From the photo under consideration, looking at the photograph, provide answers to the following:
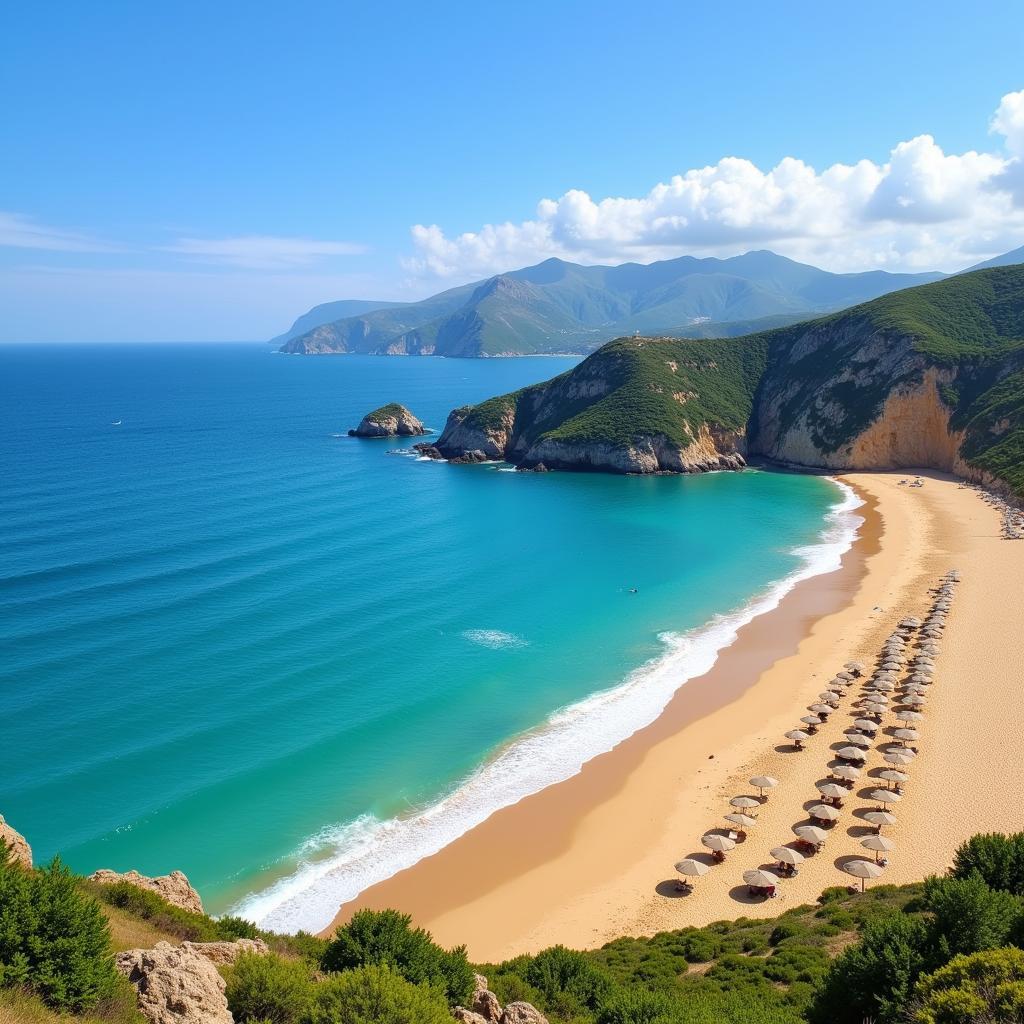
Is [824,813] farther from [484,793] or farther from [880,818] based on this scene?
[484,793]

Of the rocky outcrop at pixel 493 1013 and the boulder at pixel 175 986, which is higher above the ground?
the boulder at pixel 175 986

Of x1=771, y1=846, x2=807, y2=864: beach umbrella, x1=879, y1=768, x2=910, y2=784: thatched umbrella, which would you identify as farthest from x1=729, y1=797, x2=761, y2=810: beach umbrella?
x1=879, y1=768, x2=910, y2=784: thatched umbrella

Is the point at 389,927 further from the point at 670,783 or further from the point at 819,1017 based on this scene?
the point at 670,783

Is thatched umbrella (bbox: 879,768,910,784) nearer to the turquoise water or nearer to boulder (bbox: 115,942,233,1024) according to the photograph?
the turquoise water

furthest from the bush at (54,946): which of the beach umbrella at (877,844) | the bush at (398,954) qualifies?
the beach umbrella at (877,844)

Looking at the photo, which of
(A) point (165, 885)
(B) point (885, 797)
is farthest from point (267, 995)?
Result: (B) point (885, 797)

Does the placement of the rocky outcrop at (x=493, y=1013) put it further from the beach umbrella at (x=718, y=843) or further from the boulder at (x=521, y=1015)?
the beach umbrella at (x=718, y=843)
